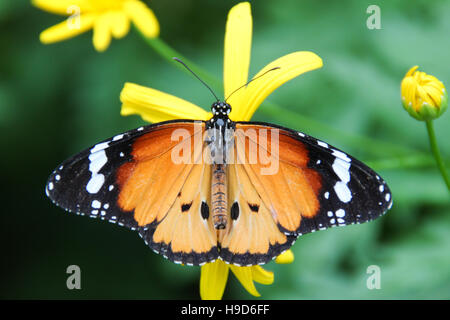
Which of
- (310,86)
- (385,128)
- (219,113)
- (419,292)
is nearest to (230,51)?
(219,113)

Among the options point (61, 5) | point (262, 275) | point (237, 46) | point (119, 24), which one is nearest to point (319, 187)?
point (262, 275)

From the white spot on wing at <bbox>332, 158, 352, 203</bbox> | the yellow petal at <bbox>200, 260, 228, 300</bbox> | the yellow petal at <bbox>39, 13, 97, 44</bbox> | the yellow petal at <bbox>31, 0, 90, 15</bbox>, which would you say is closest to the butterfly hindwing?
the white spot on wing at <bbox>332, 158, 352, 203</bbox>

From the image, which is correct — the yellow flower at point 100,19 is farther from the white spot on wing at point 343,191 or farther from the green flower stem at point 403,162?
the green flower stem at point 403,162

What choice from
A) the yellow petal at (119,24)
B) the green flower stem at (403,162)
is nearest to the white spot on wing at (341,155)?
the green flower stem at (403,162)

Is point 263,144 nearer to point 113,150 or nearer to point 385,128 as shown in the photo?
point 113,150

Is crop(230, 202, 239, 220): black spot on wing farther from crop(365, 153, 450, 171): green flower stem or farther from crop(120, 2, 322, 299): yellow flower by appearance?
crop(365, 153, 450, 171): green flower stem
